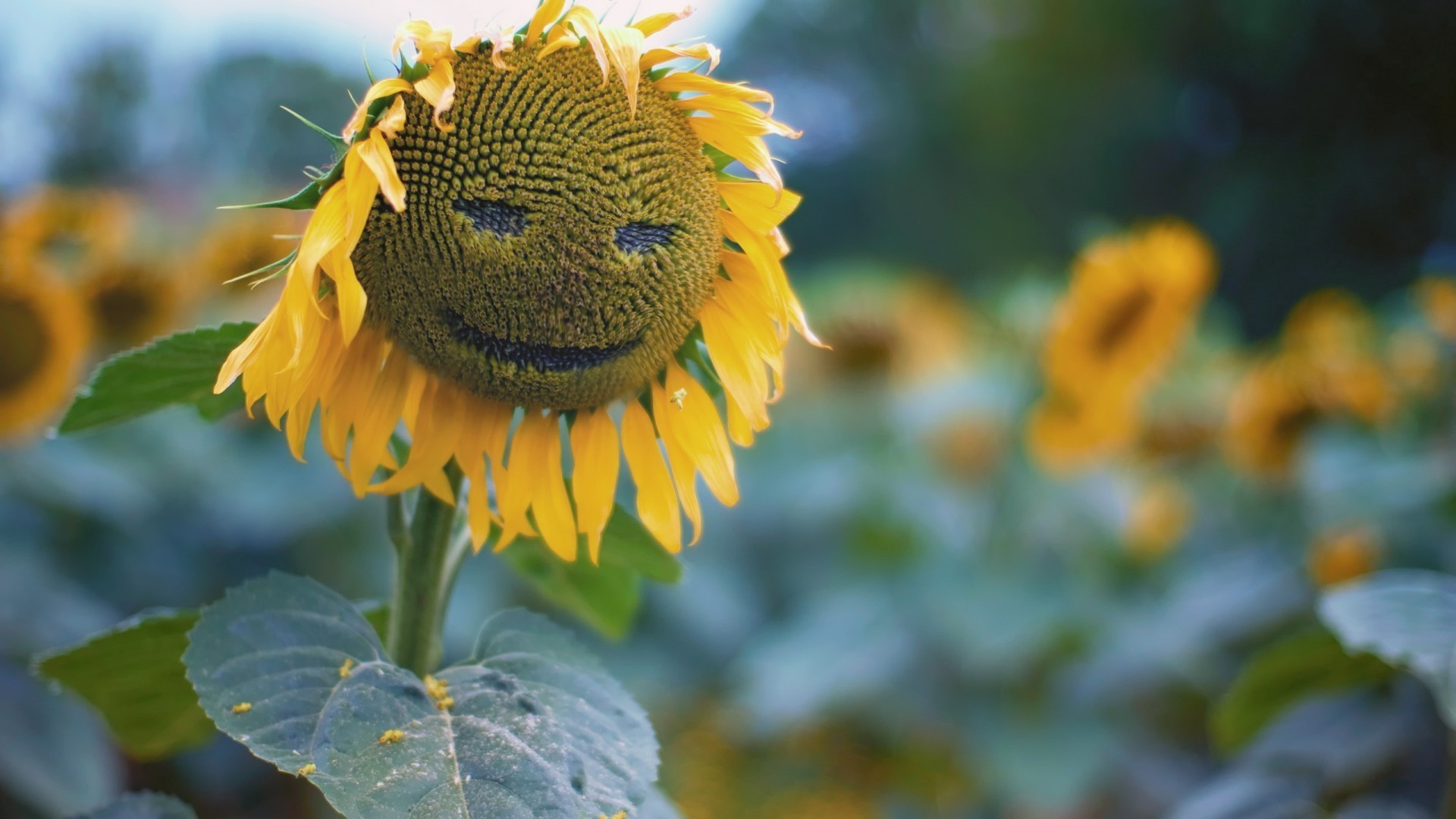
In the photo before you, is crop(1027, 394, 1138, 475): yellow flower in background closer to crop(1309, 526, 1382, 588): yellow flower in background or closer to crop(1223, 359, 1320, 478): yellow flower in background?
crop(1223, 359, 1320, 478): yellow flower in background

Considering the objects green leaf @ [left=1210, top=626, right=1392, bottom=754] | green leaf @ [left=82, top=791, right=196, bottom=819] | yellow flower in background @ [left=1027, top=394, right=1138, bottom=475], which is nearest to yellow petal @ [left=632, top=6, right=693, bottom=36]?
green leaf @ [left=82, top=791, right=196, bottom=819]

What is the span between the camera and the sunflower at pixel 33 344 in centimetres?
161

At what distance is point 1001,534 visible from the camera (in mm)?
2602

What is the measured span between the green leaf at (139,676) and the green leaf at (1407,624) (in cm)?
86

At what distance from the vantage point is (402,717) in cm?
57

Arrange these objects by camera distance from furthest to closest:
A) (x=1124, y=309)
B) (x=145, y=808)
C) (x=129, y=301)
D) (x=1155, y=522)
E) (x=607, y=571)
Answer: (x=1155, y=522)
(x=1124, y=309)
(x=129, y=301)
(x=607, y=571)
(x=145, y=808)

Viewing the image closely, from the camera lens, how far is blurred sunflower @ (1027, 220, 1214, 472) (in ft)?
7.21

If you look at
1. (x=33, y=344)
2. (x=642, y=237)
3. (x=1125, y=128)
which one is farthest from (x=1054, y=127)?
(x=642, y=237)

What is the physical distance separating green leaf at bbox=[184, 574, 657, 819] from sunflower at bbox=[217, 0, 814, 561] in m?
0.08

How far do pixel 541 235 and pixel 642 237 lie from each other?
0.20 ft

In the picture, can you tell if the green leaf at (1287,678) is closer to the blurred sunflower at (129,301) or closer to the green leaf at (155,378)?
the green leaf at (155,378)

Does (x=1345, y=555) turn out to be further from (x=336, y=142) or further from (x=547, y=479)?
(x=336, y=142)

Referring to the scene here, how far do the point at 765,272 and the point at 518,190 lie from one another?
155 mm

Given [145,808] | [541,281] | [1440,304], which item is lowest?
[145,808]
